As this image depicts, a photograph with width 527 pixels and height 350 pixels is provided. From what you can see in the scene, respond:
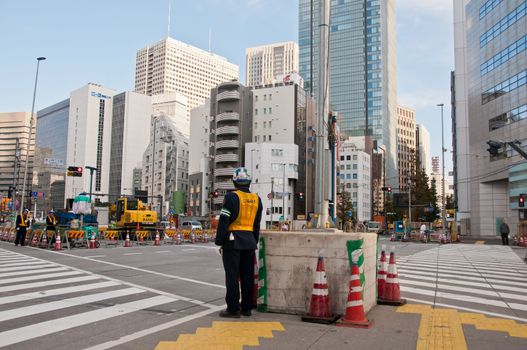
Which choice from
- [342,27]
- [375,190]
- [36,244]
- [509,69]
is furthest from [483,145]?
[342,27]

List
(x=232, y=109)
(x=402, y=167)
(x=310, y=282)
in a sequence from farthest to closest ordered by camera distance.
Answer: (x=402, y=167) → (x=232, y=109) → (x=310, y=282)

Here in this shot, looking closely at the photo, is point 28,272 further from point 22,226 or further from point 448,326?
point 22,226

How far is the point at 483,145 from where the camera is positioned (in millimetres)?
55312

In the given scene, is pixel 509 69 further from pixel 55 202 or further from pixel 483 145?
pixel 55 202

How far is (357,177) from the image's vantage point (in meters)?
130

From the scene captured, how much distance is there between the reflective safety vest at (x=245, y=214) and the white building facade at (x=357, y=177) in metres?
122

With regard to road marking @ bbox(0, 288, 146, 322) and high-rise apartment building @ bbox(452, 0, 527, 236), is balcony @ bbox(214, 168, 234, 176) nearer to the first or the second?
high-rise apartment building @ bbox(452, 0, 527, 236)

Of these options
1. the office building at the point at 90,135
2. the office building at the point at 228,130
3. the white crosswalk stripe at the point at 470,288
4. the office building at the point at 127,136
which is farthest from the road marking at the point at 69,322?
the office building at the point at 90,135

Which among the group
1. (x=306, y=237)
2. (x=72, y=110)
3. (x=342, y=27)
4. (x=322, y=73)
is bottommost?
(x=306, y=237)

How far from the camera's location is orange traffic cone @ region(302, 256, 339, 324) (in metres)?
5.73

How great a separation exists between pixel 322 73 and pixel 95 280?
6.40m

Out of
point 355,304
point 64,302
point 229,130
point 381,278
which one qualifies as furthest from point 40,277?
point 229,130

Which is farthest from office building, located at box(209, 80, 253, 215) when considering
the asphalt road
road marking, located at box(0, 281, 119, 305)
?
road marking, located at box(0, 281, 119, 305)

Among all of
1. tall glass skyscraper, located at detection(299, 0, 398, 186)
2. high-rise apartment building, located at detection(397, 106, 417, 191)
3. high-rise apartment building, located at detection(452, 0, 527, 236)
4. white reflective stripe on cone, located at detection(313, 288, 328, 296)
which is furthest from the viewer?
high-rise apartment building, located at detection(397, 106, 417, 191)
